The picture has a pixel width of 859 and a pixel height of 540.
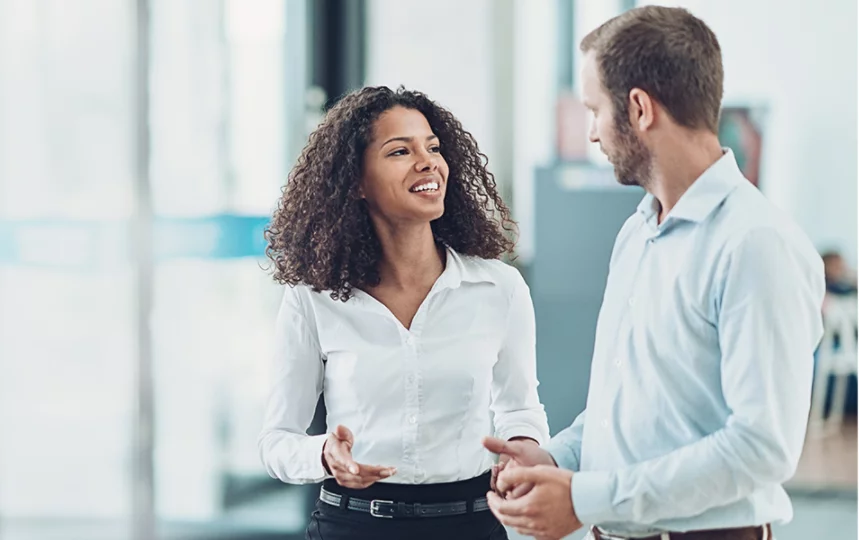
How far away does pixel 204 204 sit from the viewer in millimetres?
3600

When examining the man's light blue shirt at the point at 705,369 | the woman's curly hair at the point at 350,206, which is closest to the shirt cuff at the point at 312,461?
the woman's curly hair at the point at 350,206

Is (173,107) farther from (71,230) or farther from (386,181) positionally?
(386,181)

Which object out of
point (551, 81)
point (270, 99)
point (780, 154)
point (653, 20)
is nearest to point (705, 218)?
point (653, 20)

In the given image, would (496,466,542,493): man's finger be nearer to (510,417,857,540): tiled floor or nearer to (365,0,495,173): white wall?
(510,417,857,540): tiled floor

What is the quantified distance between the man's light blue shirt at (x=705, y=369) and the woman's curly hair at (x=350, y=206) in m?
0.53

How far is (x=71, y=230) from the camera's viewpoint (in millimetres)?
3164

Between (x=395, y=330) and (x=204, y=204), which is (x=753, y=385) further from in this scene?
(x=204, y=204)

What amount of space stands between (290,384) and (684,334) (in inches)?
30.4

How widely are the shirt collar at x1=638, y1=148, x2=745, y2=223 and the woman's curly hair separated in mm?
630

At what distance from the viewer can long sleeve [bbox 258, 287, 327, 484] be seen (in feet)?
5.88

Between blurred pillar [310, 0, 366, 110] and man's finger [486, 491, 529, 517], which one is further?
blurred pillar [310, 0, 366, 110]

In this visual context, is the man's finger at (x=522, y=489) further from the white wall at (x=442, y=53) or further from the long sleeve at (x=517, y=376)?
the white wall at (x=442, y=53)

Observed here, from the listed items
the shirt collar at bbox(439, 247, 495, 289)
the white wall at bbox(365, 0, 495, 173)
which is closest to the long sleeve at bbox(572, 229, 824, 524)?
the shirt collar at bbox(439, 247, 495, 289)

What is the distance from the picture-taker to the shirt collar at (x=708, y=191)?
1.34 metres
